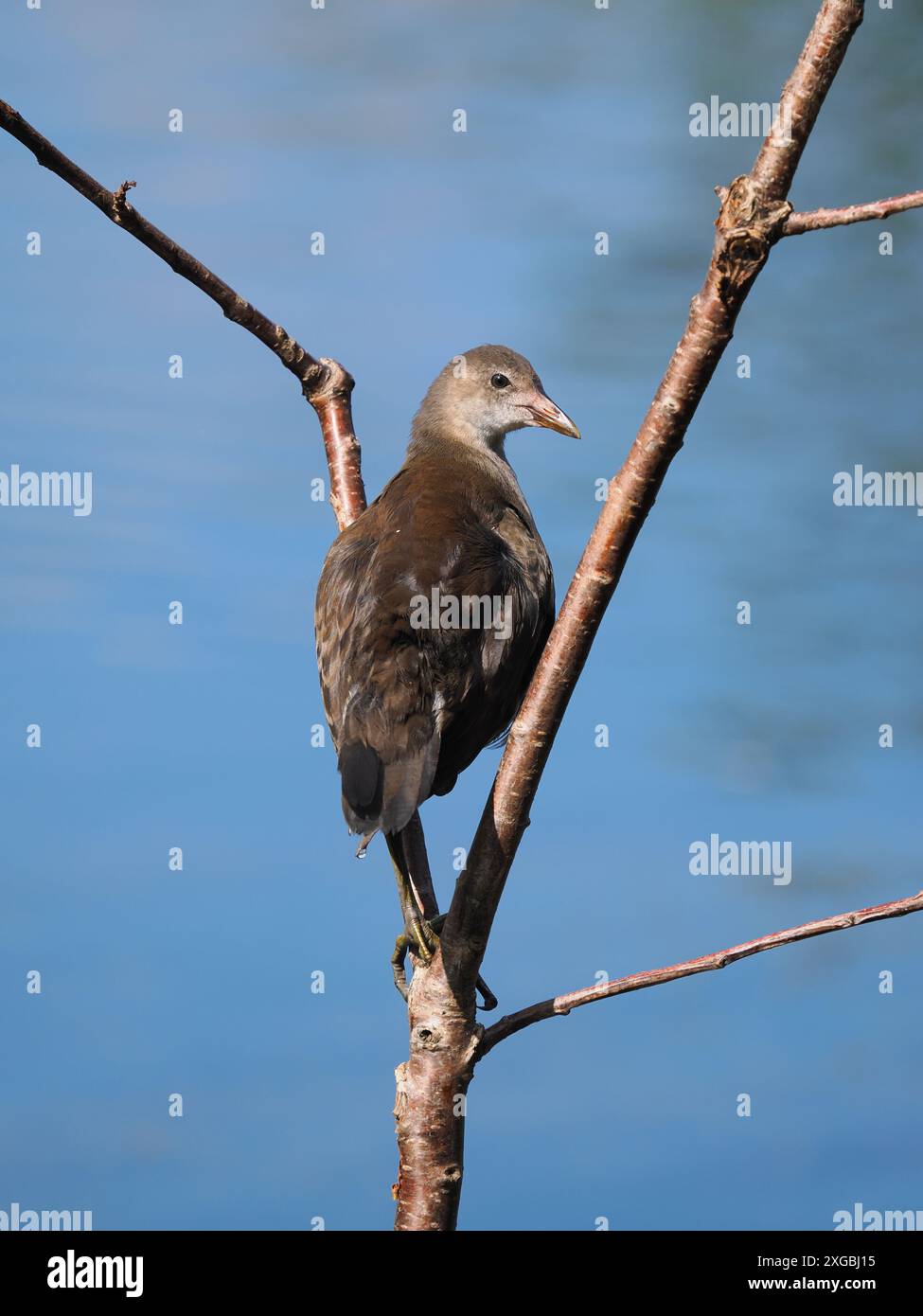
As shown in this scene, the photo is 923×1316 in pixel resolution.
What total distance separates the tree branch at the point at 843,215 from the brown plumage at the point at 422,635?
51.6 inches

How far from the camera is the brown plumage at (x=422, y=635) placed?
316cm

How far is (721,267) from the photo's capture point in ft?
8.10

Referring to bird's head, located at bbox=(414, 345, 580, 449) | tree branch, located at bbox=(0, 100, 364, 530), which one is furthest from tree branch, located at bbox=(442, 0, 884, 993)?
bird's head, located at bbox=(414, 345, 580, 449)

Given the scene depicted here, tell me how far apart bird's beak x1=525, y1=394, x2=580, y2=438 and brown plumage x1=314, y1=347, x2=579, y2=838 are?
0.70 metres

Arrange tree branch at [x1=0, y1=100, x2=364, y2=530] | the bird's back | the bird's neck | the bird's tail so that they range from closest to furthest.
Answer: the bird's tail
the bird's back
tree branch at [x1=0, y1=100, x2=364, y2=530]
the bird's neck

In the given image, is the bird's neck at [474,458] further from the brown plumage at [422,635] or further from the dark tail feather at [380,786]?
the dark tail feather at [380,786]

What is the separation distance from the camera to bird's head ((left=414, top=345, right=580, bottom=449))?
4.60 m

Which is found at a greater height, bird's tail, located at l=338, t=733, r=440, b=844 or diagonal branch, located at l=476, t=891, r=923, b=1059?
bird's tail, located at l=338, t=733, r=440, b=844

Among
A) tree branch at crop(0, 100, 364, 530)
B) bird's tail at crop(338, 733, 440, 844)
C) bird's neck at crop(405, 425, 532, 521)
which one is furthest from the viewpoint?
bird's neck at crop(405, 425, 532, 521)

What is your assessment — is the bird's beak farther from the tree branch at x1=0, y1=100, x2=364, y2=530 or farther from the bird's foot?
the bird's foot

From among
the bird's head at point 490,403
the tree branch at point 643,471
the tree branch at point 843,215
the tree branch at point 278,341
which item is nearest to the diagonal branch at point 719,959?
the tree branch at point 643,471

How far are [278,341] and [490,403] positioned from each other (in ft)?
3.03

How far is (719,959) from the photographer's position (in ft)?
9.04
